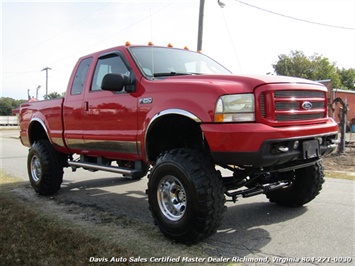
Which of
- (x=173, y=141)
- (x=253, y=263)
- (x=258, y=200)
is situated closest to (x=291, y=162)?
(x=253, y=263)

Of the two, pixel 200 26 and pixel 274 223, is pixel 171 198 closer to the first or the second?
pixel 274 223

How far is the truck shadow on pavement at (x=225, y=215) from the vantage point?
3.82 m

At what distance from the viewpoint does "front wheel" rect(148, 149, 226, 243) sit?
11.6ft

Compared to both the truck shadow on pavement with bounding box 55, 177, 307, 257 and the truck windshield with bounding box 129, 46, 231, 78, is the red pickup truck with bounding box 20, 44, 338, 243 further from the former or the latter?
the truck shadow on pavement with bounding box 55, 177, 307, 257

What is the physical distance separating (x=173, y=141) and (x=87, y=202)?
7.26ft

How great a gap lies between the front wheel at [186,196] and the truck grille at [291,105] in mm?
820

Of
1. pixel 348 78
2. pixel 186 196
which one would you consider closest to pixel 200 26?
pixel 186 196

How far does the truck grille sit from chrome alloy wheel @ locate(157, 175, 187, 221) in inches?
47.4

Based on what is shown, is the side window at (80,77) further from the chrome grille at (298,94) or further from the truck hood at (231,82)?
the chrome grille at (298,94)

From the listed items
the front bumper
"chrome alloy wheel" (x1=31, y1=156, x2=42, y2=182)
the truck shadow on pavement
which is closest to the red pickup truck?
the front bumper

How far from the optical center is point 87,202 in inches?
234

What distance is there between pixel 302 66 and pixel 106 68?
48874mm

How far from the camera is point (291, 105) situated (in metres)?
3.73

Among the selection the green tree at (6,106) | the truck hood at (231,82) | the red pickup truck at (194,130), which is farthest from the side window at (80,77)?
the green tree at (6,106)
